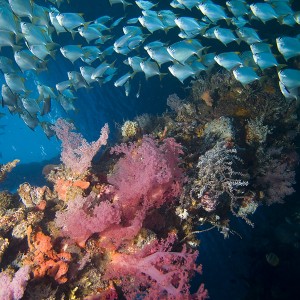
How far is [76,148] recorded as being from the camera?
4.73 metres

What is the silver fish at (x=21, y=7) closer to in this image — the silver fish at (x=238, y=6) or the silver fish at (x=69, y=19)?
the silver fish at (x=69, y=19)

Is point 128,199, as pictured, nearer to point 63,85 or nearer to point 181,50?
point 181,50

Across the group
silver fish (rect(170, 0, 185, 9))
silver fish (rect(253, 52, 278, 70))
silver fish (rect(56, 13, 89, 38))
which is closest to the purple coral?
silver fish (rect(56, 13, 89, 38))

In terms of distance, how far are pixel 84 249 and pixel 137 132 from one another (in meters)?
3.17

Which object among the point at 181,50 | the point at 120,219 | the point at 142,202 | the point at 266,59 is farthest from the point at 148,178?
the point at 266,59

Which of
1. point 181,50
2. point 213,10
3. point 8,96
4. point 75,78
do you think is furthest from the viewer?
point 75,78

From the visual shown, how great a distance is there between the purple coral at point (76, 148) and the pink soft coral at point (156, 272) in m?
1.58

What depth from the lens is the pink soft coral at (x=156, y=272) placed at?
3148 mm

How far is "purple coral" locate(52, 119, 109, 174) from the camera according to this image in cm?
433

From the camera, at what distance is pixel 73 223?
3.26 m

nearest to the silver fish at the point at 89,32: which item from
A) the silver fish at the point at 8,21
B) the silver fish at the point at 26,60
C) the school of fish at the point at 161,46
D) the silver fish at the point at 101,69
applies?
the school of fish at the point at 161,46

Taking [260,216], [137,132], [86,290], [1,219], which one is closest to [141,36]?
[137,132]

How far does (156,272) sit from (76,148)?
252cm

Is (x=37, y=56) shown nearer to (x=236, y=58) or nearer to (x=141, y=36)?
(x=141, y=36)
